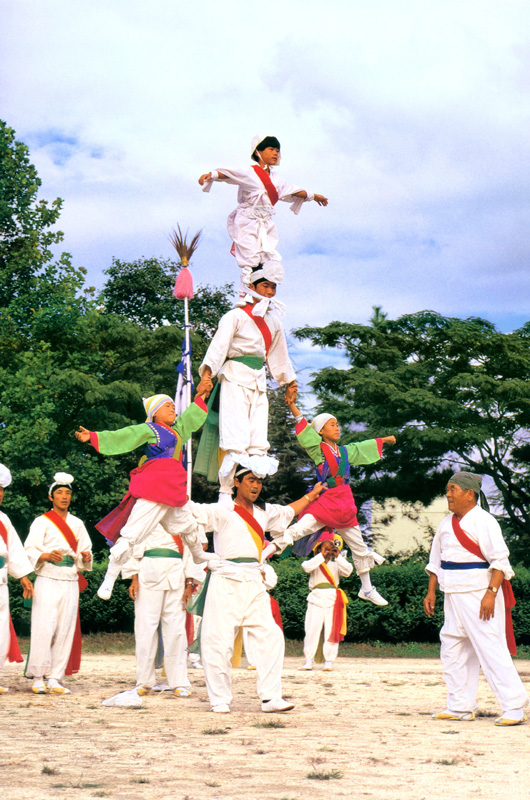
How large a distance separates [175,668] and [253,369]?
8.64 ft

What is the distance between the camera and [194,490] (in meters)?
22.6

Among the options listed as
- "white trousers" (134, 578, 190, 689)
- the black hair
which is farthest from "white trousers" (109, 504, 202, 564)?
the black hair

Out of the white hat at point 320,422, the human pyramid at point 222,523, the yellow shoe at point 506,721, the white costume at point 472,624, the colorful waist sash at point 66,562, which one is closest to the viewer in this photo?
the yellow shoe at point 506,721

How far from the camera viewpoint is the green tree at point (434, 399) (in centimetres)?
1820

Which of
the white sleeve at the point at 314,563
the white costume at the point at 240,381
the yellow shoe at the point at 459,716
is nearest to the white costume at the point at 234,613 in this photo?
the white costume at the point at 240,381

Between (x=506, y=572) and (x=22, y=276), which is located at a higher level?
(x=22, y=276)

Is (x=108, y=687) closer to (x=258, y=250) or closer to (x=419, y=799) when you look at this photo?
(x=258, y=250)

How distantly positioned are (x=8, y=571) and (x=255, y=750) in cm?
396

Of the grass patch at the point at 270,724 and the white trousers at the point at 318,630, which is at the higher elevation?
the white trousers at the point at 318,630

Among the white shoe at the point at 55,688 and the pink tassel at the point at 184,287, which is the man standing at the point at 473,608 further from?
the pink tassel at the point at 184,287

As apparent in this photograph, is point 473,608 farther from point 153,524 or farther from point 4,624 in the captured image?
point 4,624

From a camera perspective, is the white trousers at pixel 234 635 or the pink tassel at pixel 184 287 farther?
the pink tassel at pixel 184 287

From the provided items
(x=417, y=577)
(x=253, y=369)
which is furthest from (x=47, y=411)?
(x=253, y=369)

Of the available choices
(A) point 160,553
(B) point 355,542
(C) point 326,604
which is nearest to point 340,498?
(B) point 355,542
